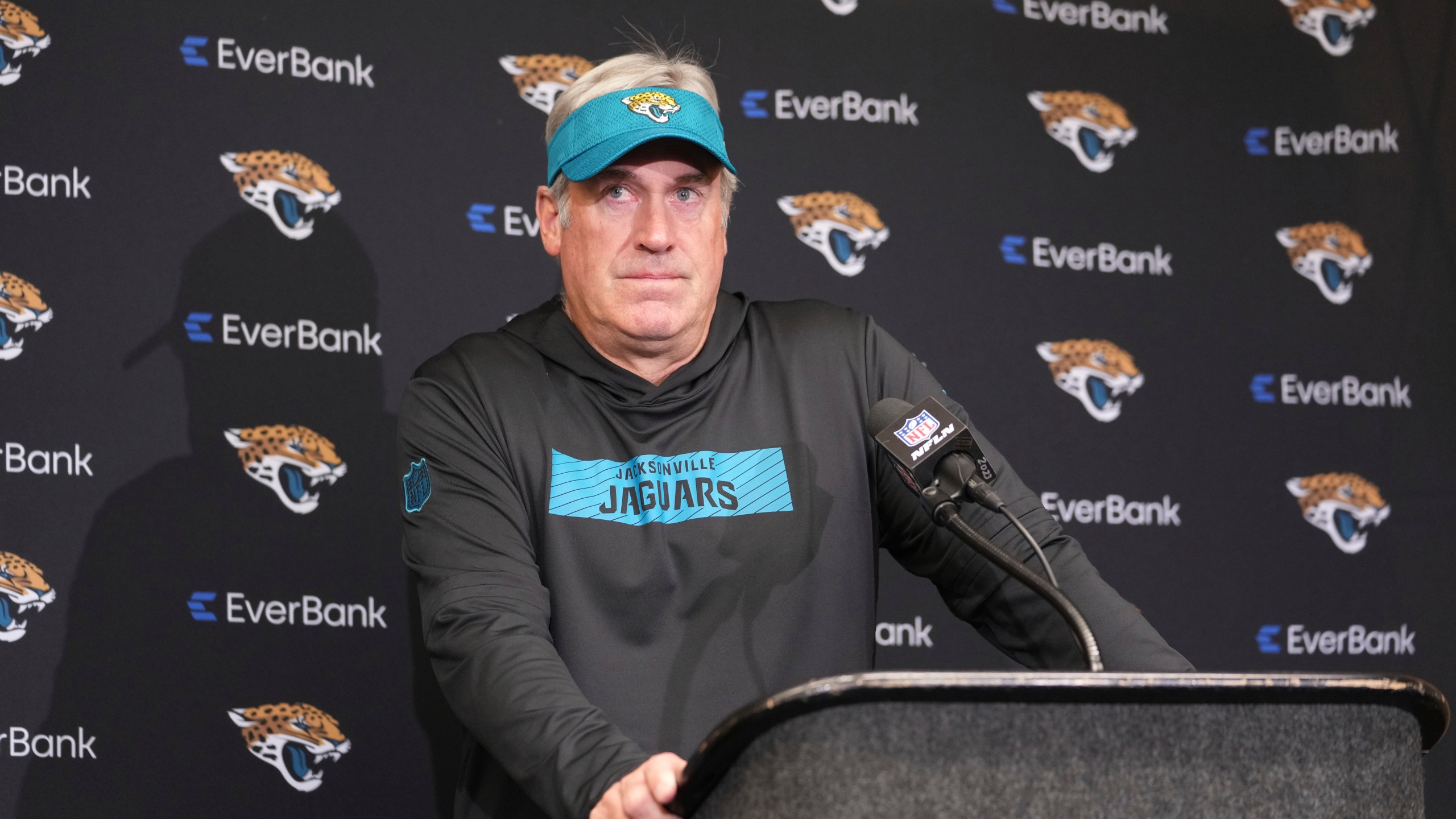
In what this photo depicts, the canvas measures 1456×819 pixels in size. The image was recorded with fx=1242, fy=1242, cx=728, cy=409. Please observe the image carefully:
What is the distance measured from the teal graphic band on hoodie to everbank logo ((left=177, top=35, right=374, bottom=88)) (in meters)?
1.37

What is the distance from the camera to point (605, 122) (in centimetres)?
179

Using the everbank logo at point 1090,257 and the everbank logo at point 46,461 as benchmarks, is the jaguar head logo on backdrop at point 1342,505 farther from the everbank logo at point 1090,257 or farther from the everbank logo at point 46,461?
the everbank logo at point 46,461

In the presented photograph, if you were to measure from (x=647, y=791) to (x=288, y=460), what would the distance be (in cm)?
181

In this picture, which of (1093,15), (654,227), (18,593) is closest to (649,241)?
(654,227)

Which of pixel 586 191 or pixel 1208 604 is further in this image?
pixel 1208 604

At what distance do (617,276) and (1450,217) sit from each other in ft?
7.95

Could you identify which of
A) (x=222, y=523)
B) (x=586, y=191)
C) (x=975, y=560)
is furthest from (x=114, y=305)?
(x=975, y=560)

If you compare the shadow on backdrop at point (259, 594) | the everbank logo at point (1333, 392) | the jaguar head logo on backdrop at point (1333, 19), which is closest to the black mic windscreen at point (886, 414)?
the shadow on backdrop at point (259, 594)

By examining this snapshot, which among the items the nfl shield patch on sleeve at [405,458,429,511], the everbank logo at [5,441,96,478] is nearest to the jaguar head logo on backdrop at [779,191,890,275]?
the nfl shield patch on sleeve at [405,458,429,511]

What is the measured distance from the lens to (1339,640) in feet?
9.94

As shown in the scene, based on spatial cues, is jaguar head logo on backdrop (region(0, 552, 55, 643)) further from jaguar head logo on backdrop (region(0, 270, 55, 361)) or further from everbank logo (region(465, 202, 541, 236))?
everbank logo (region(465, 202, 541, 236))

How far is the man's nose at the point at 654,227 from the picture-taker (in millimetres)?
1800

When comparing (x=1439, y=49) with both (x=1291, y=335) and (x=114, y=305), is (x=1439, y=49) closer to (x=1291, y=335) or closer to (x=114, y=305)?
(x=1291, y=335)

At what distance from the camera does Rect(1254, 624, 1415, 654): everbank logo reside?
9.85 feet
